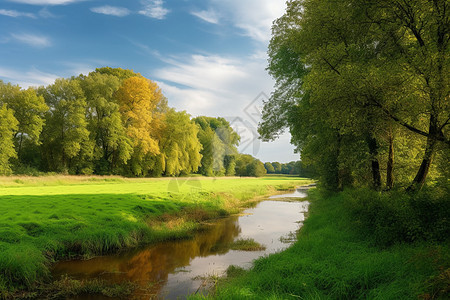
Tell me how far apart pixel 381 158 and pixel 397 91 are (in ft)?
24.3

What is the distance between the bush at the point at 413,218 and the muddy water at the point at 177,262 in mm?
5107

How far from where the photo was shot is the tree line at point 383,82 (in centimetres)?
898

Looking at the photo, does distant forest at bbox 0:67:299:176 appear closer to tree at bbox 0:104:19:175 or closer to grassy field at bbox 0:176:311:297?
tree at bbox 0:104:19:175

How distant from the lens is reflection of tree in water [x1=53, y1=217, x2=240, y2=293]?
372 inches

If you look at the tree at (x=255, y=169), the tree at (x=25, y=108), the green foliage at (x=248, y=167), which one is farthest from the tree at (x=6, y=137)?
the tree at (x=255, y=169)

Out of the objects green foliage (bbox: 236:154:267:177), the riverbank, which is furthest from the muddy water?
green foliage (bbox: 236:154:267:177)

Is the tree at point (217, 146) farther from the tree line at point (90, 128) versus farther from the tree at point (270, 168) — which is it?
the tree at point (270, 168)

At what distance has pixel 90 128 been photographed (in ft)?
130

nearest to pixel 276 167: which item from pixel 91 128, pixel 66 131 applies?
pixel 91 128

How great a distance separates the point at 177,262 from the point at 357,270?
7.32 meters

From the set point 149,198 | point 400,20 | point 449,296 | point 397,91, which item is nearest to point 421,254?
point 449,296

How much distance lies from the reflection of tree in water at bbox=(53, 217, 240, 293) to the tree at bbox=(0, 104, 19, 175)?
2937 centimetres

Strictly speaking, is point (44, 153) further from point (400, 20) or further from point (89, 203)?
point (400, 20)

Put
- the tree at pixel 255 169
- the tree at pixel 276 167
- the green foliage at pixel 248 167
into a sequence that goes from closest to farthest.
→ the green foliage at pixel 248 167
the tree at pixel 255 169
the tree at pixel 276 167
